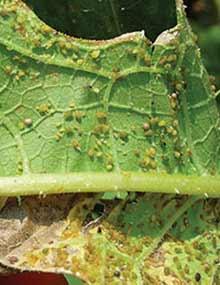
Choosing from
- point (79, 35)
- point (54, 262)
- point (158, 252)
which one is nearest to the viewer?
point (54, 262)

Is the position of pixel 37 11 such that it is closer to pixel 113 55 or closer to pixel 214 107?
pixel 113 55

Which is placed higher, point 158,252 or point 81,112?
point 81,112

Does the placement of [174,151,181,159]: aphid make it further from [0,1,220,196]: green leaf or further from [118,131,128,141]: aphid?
[118,131,128,141]: aphid

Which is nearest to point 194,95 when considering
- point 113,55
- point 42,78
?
point 113,55

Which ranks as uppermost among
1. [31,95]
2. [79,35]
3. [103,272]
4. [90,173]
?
[79,35]

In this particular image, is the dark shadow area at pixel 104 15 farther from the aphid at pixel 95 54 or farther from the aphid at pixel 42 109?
the aphid at pixel 42 109

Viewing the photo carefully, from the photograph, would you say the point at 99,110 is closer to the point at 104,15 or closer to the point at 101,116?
the point at 101,116

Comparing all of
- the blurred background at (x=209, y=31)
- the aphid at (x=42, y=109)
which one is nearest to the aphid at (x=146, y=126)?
the aphid at (x=42, y=109)

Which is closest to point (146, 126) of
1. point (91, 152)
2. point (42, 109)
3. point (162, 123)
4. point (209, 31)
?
point (162, 123)
